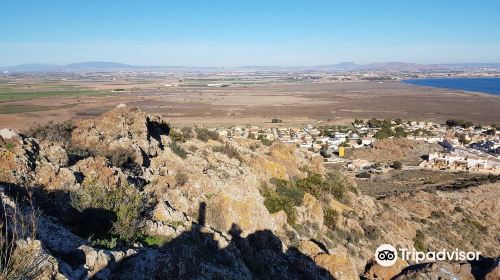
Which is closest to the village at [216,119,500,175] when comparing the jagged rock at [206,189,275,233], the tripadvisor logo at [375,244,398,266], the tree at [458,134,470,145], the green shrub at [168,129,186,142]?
the tree at [458,134,470,145]

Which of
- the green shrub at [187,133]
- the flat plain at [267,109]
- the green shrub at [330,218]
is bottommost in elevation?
the flat plain at [267,109]

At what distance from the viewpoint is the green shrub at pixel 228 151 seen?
741 inches

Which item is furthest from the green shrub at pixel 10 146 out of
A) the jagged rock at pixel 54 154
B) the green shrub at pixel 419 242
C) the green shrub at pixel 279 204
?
the green shrub at pixel 419 242

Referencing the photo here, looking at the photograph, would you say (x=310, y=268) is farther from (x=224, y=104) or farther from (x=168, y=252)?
(x=224, y=104)

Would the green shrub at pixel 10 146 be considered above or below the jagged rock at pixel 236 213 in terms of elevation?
above

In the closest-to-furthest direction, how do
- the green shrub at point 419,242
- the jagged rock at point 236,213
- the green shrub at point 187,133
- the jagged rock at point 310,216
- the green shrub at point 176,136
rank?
1. the jagged rock at point 236,213
2. the jagged rock at point 310,216
3. the green shrub at point 176,136
4. the green shrub at point 419,242
5. the green shrub at point 187,133

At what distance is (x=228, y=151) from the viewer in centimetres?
1911

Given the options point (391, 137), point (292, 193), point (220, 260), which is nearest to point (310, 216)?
point (292, 193)

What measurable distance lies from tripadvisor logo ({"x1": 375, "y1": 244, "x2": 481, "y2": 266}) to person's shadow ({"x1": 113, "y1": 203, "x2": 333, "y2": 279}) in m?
3.98

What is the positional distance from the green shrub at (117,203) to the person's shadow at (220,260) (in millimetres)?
893

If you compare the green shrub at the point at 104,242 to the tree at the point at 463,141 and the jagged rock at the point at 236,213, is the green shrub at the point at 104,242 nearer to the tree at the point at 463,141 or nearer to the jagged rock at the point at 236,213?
the jagged rock at the point at 236,213

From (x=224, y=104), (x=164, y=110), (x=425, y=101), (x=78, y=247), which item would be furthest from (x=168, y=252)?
(x=425, y=101)

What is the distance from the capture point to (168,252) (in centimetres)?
775

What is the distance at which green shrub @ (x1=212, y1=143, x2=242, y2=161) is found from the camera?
18.8 metres
